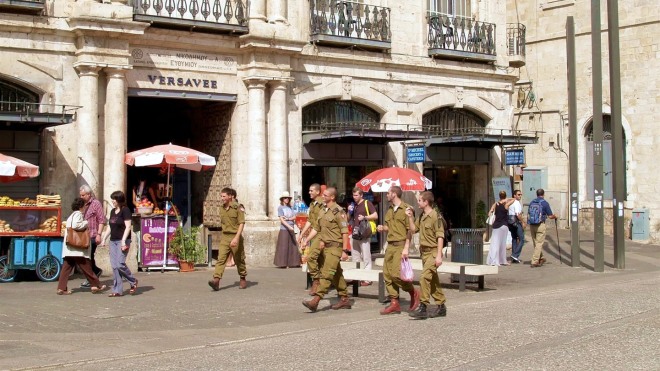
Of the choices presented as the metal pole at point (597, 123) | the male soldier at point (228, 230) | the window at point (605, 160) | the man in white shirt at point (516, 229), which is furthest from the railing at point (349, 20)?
the window at point (605, 160)

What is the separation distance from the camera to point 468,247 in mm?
16609

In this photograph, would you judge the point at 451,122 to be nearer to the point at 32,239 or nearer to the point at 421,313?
the point at 32,239

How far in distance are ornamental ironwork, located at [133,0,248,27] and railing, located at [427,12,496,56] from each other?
5865 millimetres

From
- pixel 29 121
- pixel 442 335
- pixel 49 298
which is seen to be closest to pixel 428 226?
pixel 442 335

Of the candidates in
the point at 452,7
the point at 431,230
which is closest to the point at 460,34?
the point at 452,7

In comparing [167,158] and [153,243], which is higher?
[167,158]

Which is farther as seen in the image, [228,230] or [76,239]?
[228,230]

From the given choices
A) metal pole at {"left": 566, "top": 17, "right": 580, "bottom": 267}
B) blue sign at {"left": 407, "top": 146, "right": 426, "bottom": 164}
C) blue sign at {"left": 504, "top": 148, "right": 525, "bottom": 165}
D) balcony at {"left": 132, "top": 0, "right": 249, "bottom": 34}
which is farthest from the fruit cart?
blue sign at {"left": 504, "top": 148, "right": 525, "bottom": 165}

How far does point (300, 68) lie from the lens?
2155 cm

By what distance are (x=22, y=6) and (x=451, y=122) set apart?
12108mm

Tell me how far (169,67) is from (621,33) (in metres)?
16.3

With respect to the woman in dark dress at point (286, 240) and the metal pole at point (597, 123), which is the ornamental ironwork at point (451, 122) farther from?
the woman in dark dress at point (286, 240)

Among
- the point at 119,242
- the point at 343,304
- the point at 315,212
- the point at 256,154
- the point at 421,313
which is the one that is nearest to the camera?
the point at 421,313

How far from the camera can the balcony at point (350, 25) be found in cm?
2181
